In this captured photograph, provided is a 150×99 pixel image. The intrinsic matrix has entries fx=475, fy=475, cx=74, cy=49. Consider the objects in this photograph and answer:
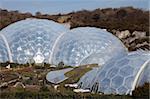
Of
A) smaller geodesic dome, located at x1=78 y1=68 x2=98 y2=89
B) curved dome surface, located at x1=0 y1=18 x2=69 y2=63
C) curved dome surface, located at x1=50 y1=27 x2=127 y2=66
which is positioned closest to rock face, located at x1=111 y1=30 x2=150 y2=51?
curved dome surface, located at x1=50 y1=27 x2=127 y2=66

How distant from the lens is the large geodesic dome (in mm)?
25805

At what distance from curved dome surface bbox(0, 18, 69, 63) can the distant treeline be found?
15.3 m

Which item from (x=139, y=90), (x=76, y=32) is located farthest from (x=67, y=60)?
(x=139, y=90)

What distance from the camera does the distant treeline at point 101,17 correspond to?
43884 mm

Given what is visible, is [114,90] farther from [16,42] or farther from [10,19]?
[10,19]

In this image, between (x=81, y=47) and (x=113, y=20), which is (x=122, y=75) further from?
(x=113, y=20)

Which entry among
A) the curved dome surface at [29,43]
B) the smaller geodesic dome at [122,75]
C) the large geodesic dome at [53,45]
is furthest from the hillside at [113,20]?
the smaller geodesic dome at [122,75]

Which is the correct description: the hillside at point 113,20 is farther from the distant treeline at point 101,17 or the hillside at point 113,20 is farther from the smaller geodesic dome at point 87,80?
the smaller geodesic dome at point 87,80

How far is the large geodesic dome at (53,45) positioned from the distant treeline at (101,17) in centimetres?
1494

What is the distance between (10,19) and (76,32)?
20449 mm

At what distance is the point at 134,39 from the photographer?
37.2 m

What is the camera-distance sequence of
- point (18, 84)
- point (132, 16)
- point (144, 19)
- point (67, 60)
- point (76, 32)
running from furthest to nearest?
1. point (132, 16)
2. point (144, 19)
3. point (76, 32)
4. point (67, 60)
5. point (18, 84)

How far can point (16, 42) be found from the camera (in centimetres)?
2695

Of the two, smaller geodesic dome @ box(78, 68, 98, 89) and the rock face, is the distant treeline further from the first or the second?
smaller geodesic dome @ box(78, 68, 98, 89)
